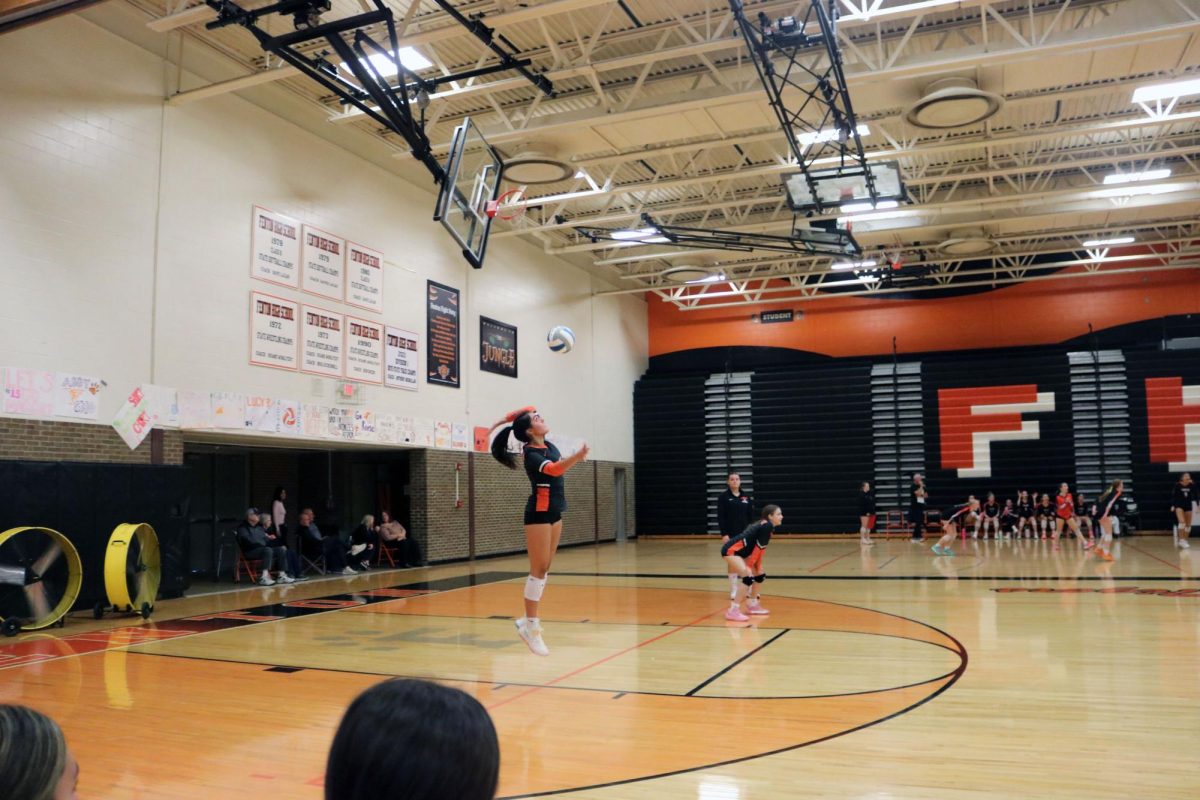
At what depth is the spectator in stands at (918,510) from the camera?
20.9 m

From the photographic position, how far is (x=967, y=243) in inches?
771

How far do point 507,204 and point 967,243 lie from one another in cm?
1069

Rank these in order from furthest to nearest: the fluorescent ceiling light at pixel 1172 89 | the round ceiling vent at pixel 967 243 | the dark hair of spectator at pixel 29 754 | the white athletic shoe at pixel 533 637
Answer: the round ceiling vent at pixel 967 243 < the fluorescent ceiling light at pixel 1172 89 < the white athletic shoe at pixel 533 637 < the dark hair of spectator at pixel 29 754

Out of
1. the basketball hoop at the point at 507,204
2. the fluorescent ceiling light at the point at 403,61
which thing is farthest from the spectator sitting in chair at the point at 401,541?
the fluorescent ceiling light at the point at 403,61

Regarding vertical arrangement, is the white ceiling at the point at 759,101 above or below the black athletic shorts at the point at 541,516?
above

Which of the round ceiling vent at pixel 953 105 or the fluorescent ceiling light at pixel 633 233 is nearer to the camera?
the round ceiling vent at pixel 953 105

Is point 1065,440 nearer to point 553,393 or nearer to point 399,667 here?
point 553,393

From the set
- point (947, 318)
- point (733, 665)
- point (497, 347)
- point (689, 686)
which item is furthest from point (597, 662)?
point (947, 318)

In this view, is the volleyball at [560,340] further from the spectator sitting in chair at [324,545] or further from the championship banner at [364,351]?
the spectator sitting in chair at [324,545]

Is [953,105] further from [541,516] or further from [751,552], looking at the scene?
[541,516]

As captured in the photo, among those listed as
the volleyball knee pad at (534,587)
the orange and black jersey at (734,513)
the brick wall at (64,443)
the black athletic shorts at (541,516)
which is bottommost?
the volleyball knee pad at (534,587)

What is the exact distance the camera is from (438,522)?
54.6 ft

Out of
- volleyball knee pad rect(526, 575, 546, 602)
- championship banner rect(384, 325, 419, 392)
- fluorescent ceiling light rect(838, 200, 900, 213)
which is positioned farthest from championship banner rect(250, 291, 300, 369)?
fluorescent ceiling light rect(838, 200, 900, 213)

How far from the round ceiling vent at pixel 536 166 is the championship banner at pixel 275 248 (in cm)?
329
